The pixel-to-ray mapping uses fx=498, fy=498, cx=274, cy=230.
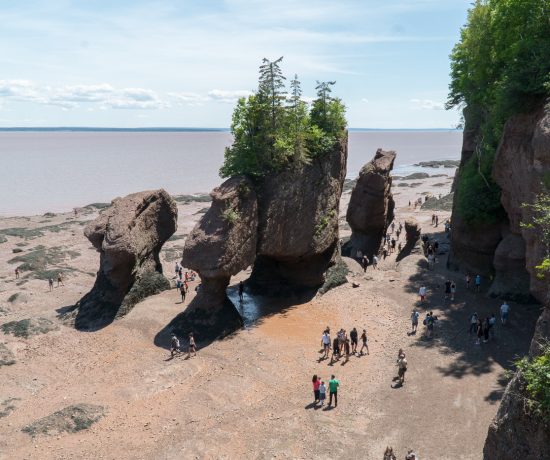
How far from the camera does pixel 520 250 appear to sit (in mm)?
27281

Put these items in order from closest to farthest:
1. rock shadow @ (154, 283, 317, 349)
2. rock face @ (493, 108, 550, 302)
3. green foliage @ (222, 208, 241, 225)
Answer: rock face @ (493, 108, 550, 302) → green foliage @ (222, 208, 241, 225) → rock shadow @ (154, 283, 317, 349)

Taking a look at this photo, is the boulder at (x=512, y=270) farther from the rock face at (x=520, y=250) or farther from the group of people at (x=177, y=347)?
the group of people at (x=177, y=347)

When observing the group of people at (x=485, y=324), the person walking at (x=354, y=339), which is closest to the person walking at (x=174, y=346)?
the person walking at (x=354, y=339)

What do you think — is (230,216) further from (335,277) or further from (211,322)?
(335,277)

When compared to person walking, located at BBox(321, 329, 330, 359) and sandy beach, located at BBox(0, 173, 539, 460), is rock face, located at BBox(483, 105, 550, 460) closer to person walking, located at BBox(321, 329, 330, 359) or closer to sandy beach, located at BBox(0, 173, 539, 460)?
sandy beach, located at BBox(0, 173, 539, 460)

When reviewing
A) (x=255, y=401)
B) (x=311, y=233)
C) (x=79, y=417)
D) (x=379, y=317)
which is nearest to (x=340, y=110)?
(x=311, y=233)

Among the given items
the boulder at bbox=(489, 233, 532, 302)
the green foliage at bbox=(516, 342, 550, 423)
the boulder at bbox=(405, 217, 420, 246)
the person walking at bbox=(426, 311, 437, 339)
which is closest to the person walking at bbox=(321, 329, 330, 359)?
the person walking at bbox=(426, 311, 437, 339)

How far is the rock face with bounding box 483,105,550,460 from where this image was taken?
1155 cm

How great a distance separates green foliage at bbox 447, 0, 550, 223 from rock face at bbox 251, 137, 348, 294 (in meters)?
8.92

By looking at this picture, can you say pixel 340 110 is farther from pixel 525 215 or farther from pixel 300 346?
pixel 300 346

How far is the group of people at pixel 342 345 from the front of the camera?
24100 millimetres

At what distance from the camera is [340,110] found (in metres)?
32.3

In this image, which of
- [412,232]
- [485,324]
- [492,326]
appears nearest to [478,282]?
[492,326]

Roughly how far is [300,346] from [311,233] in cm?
820
